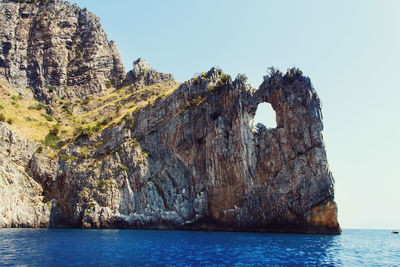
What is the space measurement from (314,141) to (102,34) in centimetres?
8594

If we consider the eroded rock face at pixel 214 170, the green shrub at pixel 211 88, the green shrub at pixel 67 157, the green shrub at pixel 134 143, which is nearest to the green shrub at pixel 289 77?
the eroded rock face at pixel 214 170

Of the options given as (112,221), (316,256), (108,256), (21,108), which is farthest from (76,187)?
(316,256)

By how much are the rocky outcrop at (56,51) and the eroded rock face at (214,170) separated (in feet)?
A: 113

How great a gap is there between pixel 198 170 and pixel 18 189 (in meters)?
35.2

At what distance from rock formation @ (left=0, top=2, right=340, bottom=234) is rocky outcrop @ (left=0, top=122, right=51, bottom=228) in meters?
0.22

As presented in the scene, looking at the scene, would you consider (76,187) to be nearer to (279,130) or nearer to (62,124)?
(62,124)

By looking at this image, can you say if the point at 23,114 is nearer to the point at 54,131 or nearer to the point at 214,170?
the point at 54,131

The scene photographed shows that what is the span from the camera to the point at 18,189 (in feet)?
184

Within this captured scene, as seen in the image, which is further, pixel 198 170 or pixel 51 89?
pixel 51 89

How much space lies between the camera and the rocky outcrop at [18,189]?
174ft

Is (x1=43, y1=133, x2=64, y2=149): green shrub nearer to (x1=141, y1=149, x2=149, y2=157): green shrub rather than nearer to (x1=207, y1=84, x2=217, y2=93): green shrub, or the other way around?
(x1=141, y1=149, x2=149, y2=157): green shrub

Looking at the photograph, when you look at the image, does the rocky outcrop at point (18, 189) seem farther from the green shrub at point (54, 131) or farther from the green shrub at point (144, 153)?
the green shrub at point (144, 153)

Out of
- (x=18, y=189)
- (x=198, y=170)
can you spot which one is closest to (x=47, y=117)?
(x=18, y=189)

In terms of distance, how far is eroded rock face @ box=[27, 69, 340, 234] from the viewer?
5275cm
